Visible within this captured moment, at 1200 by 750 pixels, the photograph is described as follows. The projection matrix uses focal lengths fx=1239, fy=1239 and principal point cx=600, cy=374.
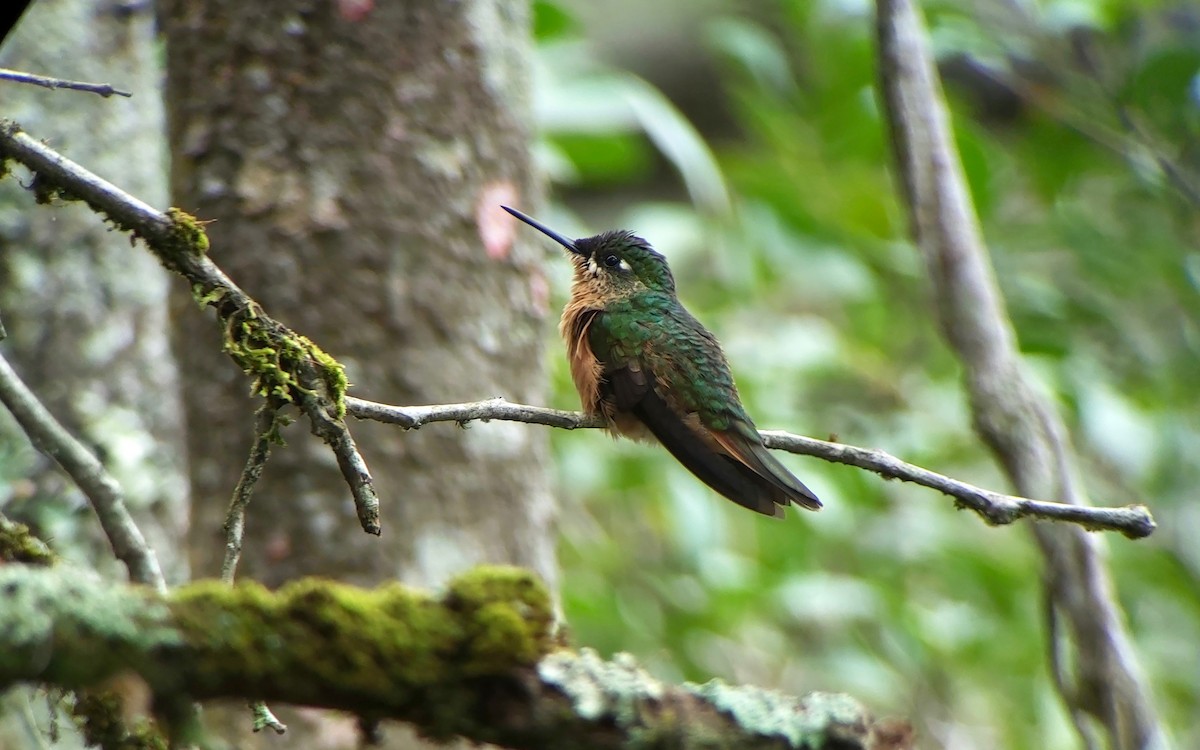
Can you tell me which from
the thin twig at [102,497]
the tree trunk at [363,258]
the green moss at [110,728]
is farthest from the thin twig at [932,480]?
the tree trunk at [363,258]

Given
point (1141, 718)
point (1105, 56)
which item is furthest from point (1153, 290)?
point (1141, 718)

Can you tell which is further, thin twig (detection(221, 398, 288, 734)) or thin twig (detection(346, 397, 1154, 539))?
thin twig (detection(346, 397, 1154, 539))

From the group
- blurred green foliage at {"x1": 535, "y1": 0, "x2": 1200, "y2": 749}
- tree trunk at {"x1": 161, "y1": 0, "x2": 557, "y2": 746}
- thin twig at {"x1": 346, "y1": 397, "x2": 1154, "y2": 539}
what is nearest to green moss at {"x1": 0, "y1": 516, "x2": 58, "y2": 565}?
thin twig at {"x1": 346, "y1": 397, "x2": 1154, "y2": 539}

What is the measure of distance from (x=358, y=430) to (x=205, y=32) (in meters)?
1.29

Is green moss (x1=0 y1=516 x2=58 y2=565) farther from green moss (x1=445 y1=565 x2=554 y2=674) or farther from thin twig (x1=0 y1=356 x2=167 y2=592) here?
green moss (x1=445 y1=565 x2=554 y2=674)

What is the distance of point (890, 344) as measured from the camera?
7277 mm

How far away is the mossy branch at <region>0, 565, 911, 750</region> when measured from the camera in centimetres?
119

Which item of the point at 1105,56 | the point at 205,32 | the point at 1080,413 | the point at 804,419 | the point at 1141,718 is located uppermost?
the point at 1105,56

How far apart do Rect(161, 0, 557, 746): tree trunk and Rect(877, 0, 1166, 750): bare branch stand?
1.24 m

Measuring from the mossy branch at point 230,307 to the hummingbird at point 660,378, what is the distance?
3.37 feet

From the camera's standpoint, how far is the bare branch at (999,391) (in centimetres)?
342

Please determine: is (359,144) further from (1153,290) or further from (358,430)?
(1153,290)

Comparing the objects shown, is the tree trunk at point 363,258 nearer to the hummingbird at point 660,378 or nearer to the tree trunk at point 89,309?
the hummingbird at point 660,378

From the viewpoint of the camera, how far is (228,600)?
125cm
